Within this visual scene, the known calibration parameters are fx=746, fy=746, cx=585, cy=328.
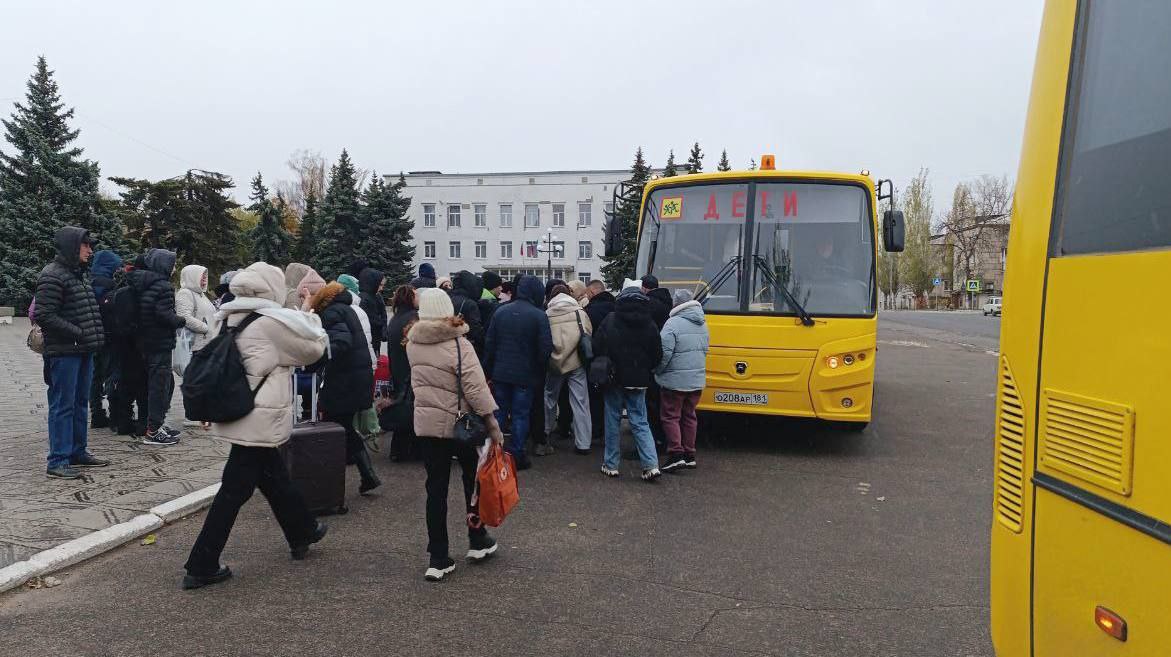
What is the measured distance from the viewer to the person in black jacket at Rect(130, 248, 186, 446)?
7535mm

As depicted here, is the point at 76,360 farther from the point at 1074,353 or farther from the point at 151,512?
the point at 1074,353

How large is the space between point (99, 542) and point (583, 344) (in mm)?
4560

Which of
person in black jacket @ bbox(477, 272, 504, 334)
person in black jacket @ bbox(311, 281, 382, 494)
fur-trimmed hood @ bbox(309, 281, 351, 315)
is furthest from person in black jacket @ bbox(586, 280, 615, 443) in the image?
fur-trimmed hood @ bbox(309, 281, 351, 315)

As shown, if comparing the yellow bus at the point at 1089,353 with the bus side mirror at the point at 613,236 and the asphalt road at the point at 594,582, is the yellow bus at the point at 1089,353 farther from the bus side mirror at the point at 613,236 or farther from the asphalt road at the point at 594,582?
the bus side mirror at the point at 613,236

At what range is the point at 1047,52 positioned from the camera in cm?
242

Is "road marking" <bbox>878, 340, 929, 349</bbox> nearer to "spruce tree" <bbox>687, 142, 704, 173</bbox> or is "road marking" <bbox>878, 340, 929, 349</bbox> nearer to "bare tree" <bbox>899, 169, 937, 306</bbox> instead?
"spruce tree" <bbox>687, 142, 704, 173</bbox>

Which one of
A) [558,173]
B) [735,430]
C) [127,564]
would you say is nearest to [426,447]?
[127,564]

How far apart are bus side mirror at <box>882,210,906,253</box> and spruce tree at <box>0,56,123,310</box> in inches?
1366

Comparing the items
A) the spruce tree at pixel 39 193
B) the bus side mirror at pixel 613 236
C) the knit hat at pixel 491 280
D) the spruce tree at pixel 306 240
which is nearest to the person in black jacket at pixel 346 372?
the knit hat at pixel 491 280

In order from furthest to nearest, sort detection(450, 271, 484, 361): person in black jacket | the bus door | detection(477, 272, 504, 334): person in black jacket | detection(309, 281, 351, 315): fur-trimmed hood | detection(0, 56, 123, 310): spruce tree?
detection(0, 56, 123, 310): spruce tree
detection(477, 272, 504, 334): person in black jacket
detection(450, 271, 484, 361): person in black jacket
detection(309, 281, 351, 315): fur-trimmed hood
the bus door

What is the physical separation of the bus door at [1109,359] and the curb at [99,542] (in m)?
5.13

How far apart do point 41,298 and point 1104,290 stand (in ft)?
23.1

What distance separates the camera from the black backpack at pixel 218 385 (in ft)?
13.7

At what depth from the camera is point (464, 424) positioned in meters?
4.59
